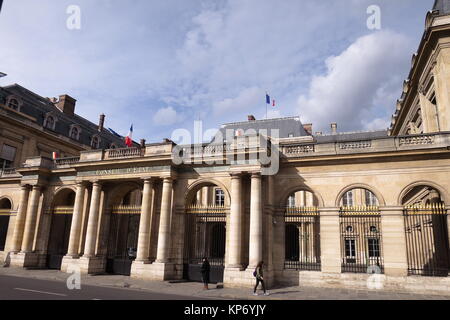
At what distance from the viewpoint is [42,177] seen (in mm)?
21922

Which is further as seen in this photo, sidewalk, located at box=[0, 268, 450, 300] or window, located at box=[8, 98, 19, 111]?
window, located at box=[8, 98, 19, 111]

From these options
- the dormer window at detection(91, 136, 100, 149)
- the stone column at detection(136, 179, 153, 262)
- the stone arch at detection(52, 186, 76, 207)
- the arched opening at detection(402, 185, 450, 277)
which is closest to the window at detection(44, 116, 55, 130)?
the dormer window at detection(91, 136, 100, 149)

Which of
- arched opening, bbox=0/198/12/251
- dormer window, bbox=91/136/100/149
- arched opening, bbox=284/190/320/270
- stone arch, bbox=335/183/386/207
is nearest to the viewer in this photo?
stone arch, bbox=335/183/386/207

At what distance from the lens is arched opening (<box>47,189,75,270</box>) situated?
2094cm

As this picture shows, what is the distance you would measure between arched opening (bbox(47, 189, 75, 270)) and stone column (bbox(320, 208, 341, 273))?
15772 millimetres

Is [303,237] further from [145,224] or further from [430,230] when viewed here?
[145,224]

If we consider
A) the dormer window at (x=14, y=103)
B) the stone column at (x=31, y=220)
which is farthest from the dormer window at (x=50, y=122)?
the stone column at (x=31, y=220)

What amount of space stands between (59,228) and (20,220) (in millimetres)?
2625

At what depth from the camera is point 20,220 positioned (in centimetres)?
2159

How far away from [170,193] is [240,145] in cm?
470

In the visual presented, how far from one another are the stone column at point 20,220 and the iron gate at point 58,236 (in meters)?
1.81

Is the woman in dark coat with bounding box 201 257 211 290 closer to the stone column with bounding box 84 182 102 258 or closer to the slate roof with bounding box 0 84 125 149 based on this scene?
the stone column with bounding box 84 182 102 258

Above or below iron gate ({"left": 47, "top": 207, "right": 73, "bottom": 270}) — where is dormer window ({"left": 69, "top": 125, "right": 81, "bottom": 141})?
above

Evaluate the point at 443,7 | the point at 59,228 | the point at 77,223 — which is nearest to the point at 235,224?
the point at 77,223
